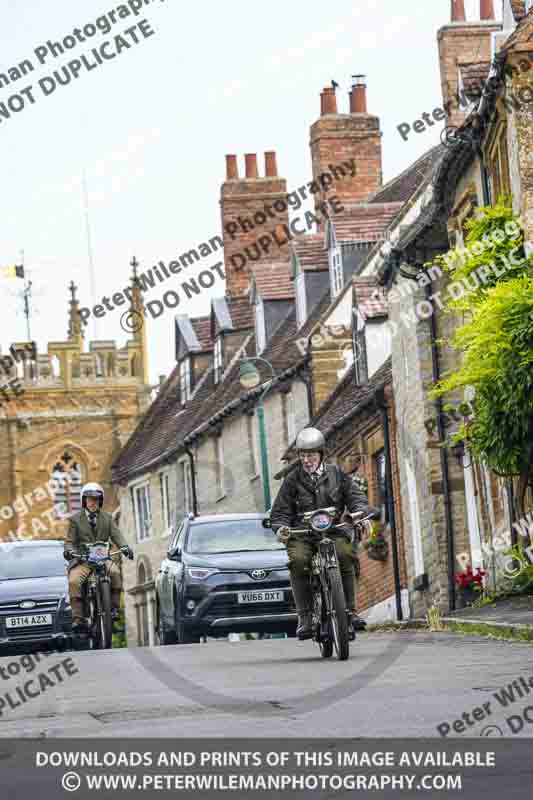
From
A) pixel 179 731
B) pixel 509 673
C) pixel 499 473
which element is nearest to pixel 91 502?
pixel 499 473

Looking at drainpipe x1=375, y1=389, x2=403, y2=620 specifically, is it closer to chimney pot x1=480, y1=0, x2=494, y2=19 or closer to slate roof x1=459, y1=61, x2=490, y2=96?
slate roof x1=459, y1=61, x2=490, y2=96

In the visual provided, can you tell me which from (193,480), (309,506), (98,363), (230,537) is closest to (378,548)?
(230,537)

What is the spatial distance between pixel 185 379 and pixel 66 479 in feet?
99.4

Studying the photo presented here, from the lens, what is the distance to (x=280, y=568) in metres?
22.1

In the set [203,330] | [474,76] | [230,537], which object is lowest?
[230,537]

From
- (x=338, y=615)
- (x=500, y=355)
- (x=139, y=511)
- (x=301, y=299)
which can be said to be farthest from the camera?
(x=139, y=511)

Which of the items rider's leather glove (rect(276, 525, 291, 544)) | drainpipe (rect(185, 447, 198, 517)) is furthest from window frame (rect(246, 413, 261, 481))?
rider's leather glove (rect(276, 525, 291, 544))

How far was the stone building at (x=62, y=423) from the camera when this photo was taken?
85.4 metres

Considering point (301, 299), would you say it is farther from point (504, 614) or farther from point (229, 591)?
point (504, 614)

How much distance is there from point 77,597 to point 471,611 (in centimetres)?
586

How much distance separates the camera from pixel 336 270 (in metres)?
40.8

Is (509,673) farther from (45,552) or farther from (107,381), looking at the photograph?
(107,381)

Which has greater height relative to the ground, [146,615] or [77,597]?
[77,597]

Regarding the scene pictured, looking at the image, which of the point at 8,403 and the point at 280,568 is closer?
the point at 280,568
